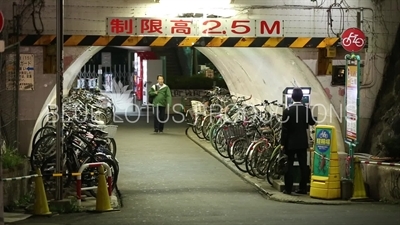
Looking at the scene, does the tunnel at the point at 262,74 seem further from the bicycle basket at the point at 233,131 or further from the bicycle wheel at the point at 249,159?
the bicycle wheel at the point at 249,159

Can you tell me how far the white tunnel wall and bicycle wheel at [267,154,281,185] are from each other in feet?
7.69

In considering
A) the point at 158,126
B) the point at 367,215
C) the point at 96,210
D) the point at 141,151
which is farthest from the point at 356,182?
the point at 158,126

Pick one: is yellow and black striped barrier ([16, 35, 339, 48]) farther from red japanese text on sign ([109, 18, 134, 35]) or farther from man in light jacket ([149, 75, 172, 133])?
man in light jacket ([149, 75, 172, 133])

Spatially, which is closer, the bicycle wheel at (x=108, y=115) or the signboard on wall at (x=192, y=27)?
the signboard on wall at (x=192, y=27)

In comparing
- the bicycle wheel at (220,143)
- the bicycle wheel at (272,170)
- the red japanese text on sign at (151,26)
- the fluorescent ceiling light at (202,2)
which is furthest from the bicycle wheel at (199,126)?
the bicycle wheel at (272,170)

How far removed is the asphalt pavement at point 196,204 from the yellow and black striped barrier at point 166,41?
110 inches

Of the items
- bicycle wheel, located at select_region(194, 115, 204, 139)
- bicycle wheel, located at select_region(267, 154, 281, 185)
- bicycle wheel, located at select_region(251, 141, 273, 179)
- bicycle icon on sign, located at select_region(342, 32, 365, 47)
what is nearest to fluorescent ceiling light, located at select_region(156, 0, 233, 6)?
bicycle icon on sign, located at select_region(342, 32, 365, 47)

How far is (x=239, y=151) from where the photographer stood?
15023mm

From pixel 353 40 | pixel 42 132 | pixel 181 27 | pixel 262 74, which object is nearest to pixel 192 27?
pixel 181 27

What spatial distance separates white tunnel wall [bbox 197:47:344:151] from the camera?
1464cm

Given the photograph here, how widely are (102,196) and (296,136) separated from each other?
361 cm

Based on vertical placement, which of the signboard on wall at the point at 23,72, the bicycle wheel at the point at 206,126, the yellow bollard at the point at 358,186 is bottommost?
the yellow bollard at the point at 358,186

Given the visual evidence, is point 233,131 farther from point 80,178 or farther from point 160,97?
point 160,97

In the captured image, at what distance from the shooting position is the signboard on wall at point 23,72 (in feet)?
42.5
